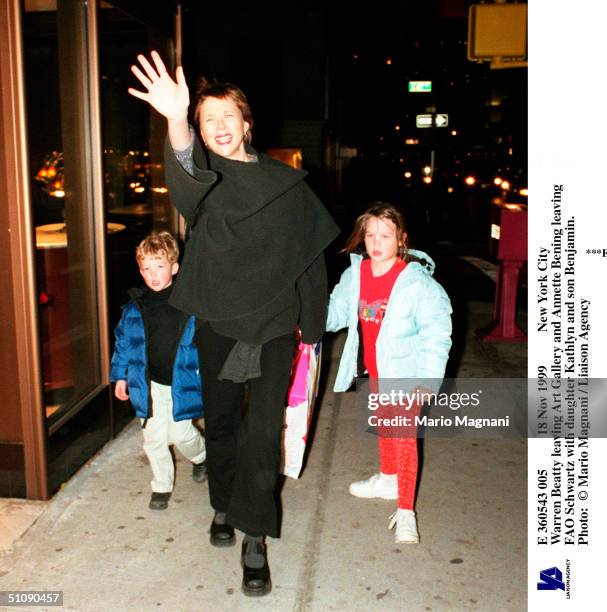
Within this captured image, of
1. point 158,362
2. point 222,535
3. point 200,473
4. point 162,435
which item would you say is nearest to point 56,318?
point 158,362

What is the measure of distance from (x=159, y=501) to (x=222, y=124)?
1881mm

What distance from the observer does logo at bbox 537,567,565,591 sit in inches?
108

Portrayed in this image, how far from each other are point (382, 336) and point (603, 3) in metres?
1.69

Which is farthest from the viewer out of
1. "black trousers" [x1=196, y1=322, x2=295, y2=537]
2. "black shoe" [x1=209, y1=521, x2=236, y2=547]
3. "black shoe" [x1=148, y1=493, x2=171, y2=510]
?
"black shoe" [x1=148, y1=493, x2=171, y2=510]

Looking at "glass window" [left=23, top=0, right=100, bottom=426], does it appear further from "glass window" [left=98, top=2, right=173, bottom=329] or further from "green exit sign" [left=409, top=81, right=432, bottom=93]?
"green exit sign" [left=409, top=81, right=432, bottom=93]

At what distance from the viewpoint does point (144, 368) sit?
3.58 m

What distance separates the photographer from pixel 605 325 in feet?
10.4

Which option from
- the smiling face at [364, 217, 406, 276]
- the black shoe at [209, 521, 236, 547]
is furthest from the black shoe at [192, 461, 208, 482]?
the smiling face at [364, 217, 406, 276]

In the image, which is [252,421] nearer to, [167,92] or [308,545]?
[308,545]

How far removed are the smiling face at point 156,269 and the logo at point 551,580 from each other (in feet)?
6.93

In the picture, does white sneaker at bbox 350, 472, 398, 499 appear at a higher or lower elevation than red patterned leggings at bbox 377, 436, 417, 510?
lower

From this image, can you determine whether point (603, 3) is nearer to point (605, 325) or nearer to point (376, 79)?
point (605, 325)

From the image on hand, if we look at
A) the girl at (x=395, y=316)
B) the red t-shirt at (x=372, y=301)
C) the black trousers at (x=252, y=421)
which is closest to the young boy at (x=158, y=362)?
the black trousers at (x=252, y=421)

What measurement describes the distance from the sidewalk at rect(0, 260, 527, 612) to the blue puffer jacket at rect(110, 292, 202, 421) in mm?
533
